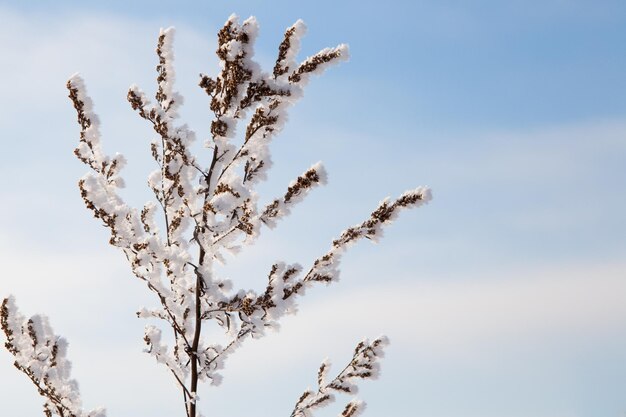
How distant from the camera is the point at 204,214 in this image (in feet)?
22.7

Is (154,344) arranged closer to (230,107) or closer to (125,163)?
(125,163)

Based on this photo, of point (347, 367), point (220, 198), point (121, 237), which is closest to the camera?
point (220, 198)

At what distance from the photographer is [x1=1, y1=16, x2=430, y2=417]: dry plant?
22.4 feet

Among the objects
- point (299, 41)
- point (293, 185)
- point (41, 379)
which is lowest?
point (41, 379)

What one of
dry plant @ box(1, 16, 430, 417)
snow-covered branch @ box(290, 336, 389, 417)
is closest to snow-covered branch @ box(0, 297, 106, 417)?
dry plant @ box(1, 16, 430, 417)

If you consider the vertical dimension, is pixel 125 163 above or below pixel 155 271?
above

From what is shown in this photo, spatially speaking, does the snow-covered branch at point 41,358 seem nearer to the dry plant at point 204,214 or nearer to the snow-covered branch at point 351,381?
the dry plant at point 204,214

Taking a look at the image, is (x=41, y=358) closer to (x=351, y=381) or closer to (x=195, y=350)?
(x=195, y=350)

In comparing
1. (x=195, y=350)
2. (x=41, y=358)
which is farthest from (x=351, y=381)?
(x=41, y=358)

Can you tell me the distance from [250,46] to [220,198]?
57.5 inches

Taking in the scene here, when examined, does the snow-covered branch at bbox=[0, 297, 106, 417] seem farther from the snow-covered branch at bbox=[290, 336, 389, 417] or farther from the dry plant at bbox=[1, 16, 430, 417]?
the snow-covered branch at bbox=[290, 336, 389, 417]

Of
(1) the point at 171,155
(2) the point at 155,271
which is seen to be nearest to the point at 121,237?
(2) the point at 155,271

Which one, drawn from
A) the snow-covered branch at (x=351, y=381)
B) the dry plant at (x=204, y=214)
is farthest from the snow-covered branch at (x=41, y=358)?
the snow-covered branch at (x=351, y=381)

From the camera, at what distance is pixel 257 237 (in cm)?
709
